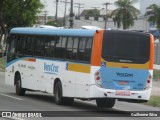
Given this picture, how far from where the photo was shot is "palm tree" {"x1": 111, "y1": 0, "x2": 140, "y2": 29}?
118750 millimetres

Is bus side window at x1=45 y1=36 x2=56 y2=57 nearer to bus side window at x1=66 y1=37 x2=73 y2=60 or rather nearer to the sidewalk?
bus side window at x1=66 y1=37 x2=73 y2=60

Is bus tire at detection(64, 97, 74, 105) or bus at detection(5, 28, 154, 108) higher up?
bus at detection(5, 28, 154, 108)

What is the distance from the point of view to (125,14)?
4665 inches

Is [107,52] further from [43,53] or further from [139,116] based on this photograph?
[43,53]

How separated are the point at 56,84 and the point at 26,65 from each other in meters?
3.00

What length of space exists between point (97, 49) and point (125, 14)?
331 ft

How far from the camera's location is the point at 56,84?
68.7 ft

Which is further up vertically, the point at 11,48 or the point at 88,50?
the point at 88,50

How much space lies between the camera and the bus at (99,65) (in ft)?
60.3

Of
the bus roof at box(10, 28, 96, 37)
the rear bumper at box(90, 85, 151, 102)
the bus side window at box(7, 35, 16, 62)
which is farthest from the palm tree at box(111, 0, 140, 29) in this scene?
the rear bumper at box(90, 85, 151, 102)

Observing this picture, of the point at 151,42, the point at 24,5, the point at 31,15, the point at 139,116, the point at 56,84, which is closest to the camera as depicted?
the point at 139,116

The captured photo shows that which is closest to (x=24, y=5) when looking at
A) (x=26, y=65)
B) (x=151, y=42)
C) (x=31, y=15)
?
(x=31, y=15)

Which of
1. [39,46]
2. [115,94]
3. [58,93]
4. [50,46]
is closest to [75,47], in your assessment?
[58,93]

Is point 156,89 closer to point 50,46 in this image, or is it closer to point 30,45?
point 30,45
